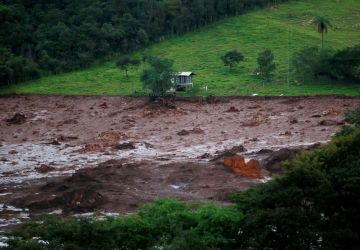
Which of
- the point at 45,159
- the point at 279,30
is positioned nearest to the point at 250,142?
the point at 45,159

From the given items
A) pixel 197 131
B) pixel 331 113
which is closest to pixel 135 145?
pixel 197 131

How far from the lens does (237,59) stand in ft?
261

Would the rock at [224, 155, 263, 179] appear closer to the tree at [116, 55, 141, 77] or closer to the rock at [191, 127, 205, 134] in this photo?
the rock at [191, 127, 205, 134]

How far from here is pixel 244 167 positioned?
40.5 meters

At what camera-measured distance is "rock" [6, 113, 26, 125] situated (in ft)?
210

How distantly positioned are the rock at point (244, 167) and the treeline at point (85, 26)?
49.6 meters

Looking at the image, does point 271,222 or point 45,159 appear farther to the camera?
point 45,159

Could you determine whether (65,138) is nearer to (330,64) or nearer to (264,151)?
(264,151)

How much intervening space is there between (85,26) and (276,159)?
57.2m

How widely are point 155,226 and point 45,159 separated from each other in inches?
1054

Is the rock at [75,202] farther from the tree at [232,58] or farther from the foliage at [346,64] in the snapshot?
the tree at [232,58]

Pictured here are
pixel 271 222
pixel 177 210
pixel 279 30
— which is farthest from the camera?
pixel 279 30

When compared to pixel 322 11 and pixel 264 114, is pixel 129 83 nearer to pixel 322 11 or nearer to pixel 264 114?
pixel 264 114

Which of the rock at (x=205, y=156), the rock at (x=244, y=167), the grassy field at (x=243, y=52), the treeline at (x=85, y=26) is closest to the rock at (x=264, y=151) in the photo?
the rock at (x=205, y=156)
